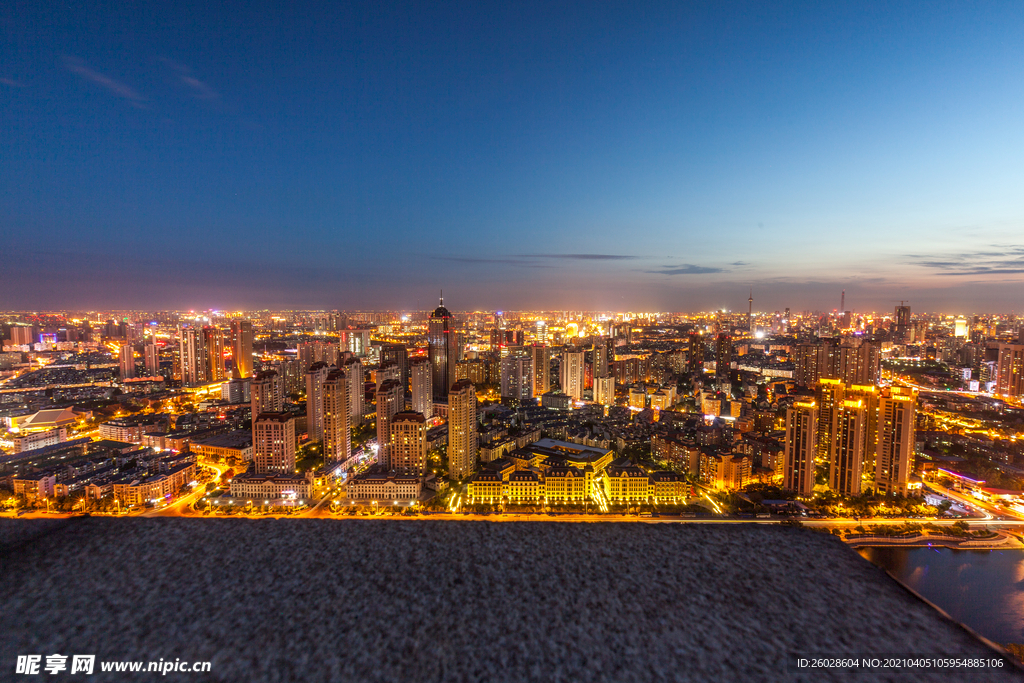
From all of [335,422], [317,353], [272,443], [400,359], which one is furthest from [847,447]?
[317,353]

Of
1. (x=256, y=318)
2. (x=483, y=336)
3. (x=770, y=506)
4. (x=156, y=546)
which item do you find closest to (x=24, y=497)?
(x=156, y=546)

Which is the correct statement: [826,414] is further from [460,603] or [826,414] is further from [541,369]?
[541,369]

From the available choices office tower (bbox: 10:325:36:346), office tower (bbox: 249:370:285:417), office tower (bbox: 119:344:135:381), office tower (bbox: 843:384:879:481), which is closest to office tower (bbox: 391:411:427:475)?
office tower (bbox: 249:370:285:417)

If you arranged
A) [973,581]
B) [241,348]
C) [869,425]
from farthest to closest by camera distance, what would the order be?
[241,348] → [869,425] → [973,581]

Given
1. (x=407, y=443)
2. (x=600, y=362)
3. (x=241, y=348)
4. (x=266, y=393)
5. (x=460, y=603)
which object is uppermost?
(x=460, y=603)

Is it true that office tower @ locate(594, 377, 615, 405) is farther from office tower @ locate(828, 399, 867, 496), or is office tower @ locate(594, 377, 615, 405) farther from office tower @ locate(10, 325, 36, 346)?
office tower @ locate(10, 325, 36, 346)
